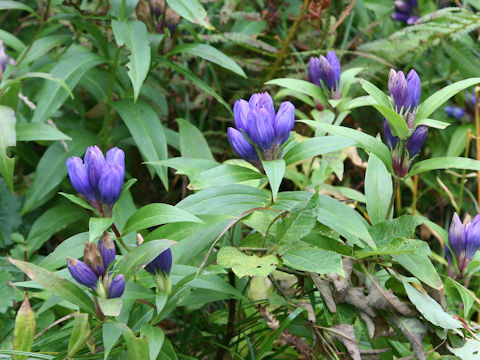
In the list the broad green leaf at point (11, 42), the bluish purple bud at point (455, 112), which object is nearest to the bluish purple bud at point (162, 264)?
the broad green leaf at point (11, 42)

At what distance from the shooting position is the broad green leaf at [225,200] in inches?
43.5

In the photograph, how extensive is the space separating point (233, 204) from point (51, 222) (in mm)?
719

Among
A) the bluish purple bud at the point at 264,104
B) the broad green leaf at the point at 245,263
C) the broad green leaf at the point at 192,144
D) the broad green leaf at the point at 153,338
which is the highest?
the bluish purple bud at the point at 264,104

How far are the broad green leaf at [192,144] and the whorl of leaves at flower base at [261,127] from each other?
1.37ft

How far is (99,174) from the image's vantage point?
1015mm

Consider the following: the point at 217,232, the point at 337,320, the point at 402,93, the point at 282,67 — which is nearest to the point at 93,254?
the point at 217,232

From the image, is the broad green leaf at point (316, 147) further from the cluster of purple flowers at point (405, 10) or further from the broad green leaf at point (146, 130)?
the cluster of purple flowers at point (405, 10)

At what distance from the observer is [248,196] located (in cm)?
115

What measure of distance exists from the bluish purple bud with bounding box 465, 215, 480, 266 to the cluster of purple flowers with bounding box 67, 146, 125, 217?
66 centimetres

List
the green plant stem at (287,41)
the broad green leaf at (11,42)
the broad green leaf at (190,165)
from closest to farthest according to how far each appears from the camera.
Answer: the broad green leaf at (190,165) < the broad green leaf at (11,42) < the green plant stem at (287,41)

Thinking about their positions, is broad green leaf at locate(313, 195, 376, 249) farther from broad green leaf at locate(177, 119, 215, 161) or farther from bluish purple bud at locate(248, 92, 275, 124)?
broad green leaf at locate(177, 119, 215, 161)

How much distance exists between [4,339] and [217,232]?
25.8 inches

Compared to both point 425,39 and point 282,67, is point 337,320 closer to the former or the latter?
point 282,67

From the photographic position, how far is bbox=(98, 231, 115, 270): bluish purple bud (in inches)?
37.8
